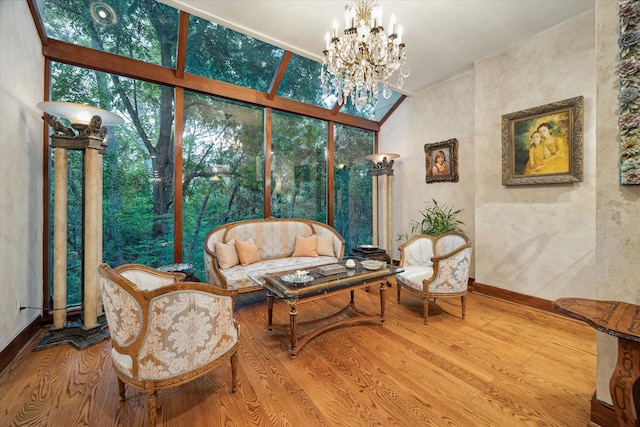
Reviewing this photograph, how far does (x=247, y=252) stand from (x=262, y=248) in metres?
0.38

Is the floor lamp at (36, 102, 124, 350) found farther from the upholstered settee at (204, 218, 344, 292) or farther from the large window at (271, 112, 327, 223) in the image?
the large window at (271, 112, 327, 223)

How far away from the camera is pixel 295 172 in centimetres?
437

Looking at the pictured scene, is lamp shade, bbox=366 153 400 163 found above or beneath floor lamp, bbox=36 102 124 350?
above

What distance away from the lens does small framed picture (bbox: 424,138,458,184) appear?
13.2ft

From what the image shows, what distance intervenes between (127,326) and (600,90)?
3062 millimetres

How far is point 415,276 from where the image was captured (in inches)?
115

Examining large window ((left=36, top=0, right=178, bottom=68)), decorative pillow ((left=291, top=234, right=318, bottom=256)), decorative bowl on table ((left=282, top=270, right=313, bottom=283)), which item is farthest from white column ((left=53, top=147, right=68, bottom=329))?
decorative pillow ((left=291, top=234, right=318, bottom=256))

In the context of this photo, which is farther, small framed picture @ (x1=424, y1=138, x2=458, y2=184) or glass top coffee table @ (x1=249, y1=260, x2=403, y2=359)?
small framed picture @ (x1=424, y1=138, x2=458, y2=184)

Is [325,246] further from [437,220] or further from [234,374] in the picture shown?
[234,374]

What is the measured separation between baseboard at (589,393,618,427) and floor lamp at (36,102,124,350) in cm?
374

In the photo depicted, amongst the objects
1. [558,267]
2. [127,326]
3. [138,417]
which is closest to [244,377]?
[138,417]

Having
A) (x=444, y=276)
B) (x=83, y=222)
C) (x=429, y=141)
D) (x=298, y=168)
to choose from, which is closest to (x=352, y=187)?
(x=298, y=168)

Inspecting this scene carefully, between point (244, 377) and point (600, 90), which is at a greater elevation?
point (600, 90)

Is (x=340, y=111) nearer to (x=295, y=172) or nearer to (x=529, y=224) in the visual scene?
(x=295, y=172)
